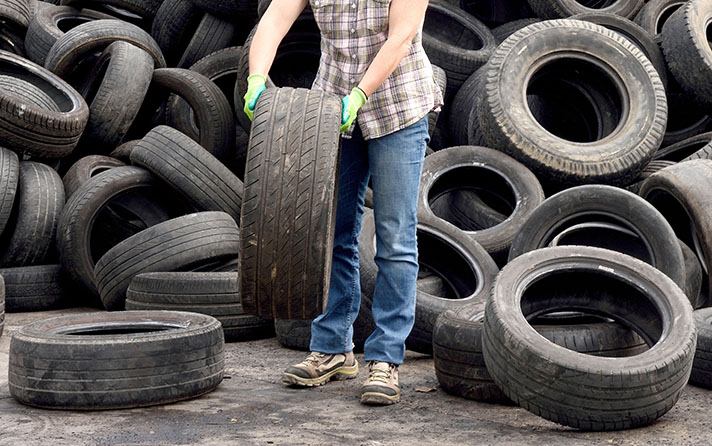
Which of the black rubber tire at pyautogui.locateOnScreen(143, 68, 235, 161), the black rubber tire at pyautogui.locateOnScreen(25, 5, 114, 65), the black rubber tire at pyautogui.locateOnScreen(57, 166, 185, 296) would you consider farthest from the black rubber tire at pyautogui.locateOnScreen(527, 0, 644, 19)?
the black rubber tire at pyautogui.locateOnScreen(25, 5, 114, 65)

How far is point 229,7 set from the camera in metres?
7.86

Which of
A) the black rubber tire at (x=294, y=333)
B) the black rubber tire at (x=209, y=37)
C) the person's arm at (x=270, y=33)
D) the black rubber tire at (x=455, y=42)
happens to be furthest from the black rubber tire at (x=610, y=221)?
the black rubber tire at (x=209, y=37)

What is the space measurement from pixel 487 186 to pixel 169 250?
85.9 inches

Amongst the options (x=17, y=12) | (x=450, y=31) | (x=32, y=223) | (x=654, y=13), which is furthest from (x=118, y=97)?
(x=654, y=13)

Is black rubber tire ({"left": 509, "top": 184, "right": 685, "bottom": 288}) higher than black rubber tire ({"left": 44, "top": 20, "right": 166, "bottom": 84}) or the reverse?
the reverse

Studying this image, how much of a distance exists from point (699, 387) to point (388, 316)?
1.41 m

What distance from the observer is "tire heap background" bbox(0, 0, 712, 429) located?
4.35 metres

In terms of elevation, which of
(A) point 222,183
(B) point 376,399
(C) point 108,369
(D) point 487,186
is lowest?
(B) point 376,399

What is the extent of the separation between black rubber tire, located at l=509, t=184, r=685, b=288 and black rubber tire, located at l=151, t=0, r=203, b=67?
4.80 meters

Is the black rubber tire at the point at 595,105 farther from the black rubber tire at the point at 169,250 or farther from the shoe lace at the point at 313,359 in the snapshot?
the shoe lace at the point at 313,359

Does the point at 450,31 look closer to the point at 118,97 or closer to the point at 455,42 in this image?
the point at 455,42

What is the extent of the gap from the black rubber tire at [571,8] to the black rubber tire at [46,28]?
4307 mm

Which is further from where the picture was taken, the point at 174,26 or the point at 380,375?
the point at 174,26

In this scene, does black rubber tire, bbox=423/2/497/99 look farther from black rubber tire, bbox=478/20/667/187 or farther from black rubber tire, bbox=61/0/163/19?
black rubber tire, bbox=61/0/163/19
